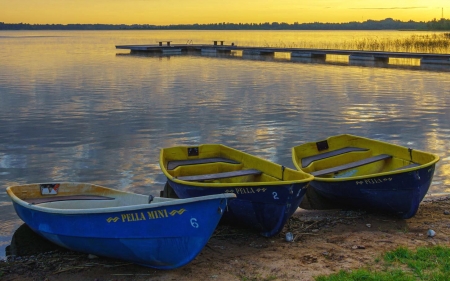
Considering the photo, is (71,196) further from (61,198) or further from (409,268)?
(409,268)

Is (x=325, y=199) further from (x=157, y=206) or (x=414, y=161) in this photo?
(x=157, y=206)

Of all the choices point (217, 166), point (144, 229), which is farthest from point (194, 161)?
point (144, 229)

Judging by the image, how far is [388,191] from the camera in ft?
24.3

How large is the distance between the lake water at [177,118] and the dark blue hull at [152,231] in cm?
186

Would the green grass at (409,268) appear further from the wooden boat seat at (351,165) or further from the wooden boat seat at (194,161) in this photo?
the wooden boat seat at (194,161)

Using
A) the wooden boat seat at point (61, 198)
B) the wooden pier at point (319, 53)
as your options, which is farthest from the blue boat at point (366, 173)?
the wooden pier at point (319, 53)

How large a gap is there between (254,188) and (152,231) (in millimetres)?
1513

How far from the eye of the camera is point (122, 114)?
59.5 ft

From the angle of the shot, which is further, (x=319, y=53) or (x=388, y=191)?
(x=319, y=53)

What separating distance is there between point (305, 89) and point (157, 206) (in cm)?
2097

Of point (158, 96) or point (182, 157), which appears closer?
point (182, 157)

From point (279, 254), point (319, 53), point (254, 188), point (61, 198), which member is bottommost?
point (279, 254)

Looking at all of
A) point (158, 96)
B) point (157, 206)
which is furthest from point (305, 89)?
point (157, 206)

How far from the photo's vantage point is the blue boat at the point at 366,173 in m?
7.29
